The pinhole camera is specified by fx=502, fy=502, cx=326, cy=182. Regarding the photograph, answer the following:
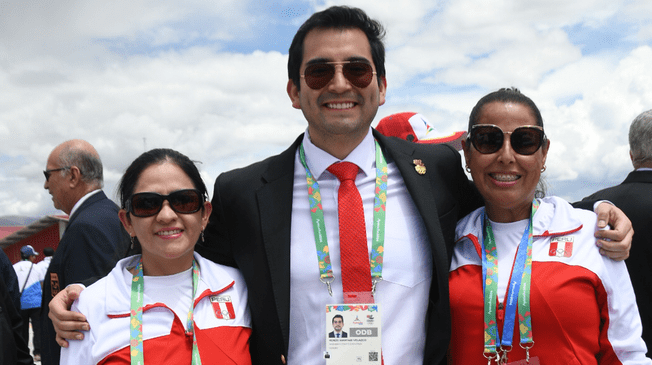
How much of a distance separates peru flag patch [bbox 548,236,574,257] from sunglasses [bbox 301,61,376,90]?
1.26 meters

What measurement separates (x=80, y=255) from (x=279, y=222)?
2.24 metres

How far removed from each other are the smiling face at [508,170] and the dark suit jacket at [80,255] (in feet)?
9.15

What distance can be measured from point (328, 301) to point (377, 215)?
51 cm

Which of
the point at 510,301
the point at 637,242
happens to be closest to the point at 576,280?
the point at 510,301

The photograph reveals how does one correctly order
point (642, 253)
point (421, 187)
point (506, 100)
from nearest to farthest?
1. point (506, 100)
2. point (421, 187)
3. point (642, 253)

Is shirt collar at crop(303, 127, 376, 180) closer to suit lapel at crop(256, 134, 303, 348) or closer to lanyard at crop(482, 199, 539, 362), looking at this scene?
suit lapel at crop(256, 134, 303, 348)

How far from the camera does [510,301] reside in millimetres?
2342

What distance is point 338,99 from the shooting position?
107 inches

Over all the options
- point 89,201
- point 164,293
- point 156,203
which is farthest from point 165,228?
point 89,201

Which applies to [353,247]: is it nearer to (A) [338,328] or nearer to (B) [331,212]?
(B) [331,212]

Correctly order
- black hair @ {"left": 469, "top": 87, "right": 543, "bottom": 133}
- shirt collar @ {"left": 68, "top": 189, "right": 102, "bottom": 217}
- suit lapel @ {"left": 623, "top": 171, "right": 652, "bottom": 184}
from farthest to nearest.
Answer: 1. shirt collar @ {"left": 68, "top": 189, "right": 102, "bottom": 217}
2. suit lapel @ {"left": 623, "top": 171, "right": 652, "bottom": 184}
3. black hair @ {"left": 469, "top": 87, "right": 543, "bottom": 133}

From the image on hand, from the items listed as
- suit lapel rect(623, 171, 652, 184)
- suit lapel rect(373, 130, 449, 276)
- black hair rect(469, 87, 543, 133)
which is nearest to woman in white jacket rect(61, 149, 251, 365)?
suit lapel rect(373, 130, 449, 276)

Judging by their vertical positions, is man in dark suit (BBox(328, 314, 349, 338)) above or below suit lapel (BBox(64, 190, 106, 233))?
below

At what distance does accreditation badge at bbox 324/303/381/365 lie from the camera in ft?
7.89
